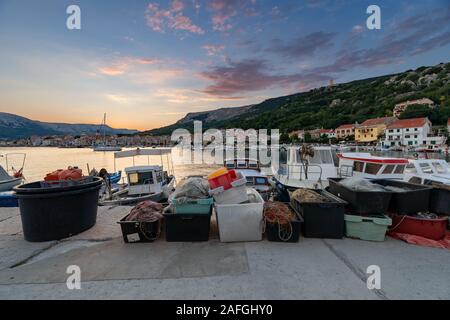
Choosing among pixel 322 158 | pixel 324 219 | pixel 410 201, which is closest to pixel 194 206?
pixel 324 219

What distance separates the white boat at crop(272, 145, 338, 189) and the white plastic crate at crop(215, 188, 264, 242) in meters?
5.80

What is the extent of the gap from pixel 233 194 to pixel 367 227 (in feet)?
8.01

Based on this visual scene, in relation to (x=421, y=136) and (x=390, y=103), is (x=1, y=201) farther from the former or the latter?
(x=390, y=103)

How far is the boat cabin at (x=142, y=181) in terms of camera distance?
12008mm

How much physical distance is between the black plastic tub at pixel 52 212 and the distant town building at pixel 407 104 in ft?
372

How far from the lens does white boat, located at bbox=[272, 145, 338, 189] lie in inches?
371

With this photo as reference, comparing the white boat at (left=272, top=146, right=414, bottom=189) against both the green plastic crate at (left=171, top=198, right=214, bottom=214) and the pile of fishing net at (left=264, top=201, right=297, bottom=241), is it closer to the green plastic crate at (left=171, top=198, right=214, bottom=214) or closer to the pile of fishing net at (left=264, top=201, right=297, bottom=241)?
the pile of fishing net at (left=264, top=201, right=297, bottom=241)

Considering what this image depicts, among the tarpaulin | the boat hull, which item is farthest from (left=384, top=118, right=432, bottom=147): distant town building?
the tarpaulin

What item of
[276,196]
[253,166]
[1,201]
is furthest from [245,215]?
[1,201]

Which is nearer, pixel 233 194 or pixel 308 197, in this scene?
pixel 233 194

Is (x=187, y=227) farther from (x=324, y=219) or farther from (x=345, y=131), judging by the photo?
(x=345, y=131)

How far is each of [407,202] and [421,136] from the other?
86.0m

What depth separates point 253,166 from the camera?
587 inches

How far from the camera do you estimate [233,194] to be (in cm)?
396
